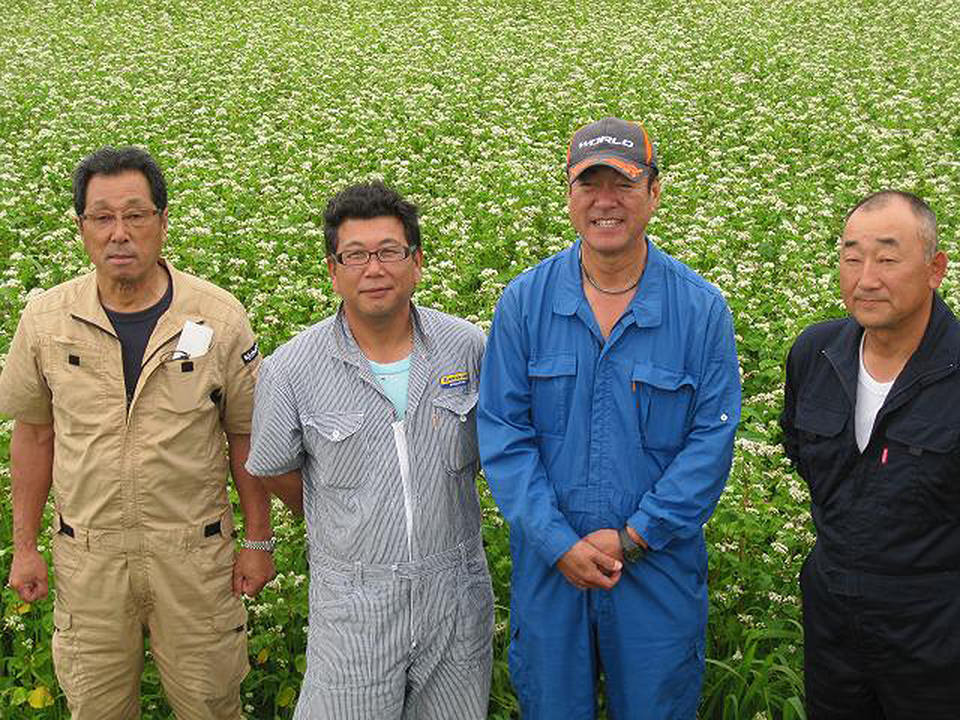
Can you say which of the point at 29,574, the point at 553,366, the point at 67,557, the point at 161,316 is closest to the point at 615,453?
the point at 553,366

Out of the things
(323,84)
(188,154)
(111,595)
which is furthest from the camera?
(323,84)

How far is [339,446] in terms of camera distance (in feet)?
10.6

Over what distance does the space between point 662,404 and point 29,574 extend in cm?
231

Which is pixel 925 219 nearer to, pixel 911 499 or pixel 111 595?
pixel 911 499

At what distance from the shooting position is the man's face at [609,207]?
3.28 meters

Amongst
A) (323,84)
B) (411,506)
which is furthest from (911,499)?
(323,84)

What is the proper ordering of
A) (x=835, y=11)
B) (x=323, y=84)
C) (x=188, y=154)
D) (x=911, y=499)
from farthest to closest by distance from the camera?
(x=835, y=11), (x=323, y=84), (x=188, y=154), (x=911, y=499)

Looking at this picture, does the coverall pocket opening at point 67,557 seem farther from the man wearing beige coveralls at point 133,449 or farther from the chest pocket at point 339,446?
the chest pocket at point 339,446

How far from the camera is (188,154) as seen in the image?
12.0 metres

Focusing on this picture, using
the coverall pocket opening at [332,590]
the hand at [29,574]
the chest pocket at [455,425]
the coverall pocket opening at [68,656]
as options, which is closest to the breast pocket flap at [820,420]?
the chest pocket at [455,425]

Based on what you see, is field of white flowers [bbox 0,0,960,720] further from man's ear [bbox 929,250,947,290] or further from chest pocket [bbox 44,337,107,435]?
man's ear [bbox 929,250,947,290]

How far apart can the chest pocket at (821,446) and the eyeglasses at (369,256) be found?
1344 mm

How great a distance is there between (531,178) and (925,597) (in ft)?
26.0

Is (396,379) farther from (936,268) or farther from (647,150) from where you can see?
(936,268)
